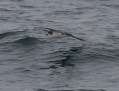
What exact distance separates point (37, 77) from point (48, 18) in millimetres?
7070

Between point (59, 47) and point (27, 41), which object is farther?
point (27, 41)

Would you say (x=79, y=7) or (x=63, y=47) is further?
(x=79, y=7)

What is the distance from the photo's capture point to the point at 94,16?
19078 mm

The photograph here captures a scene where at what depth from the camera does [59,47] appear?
580 inches

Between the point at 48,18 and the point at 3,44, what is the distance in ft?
13.7

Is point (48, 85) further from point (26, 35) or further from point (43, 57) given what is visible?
point (26, 35)

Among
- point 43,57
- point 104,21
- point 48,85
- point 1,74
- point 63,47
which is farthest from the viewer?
A: point 104,21

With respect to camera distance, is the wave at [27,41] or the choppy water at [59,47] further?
the wave at [27,41]

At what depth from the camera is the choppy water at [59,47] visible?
11633mm

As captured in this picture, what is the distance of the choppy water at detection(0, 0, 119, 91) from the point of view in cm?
1163

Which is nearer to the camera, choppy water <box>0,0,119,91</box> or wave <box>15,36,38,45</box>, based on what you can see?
choppy water <box>0,0,119,91</box>

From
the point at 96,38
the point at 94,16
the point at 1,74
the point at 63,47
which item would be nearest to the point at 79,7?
the point at 94,16

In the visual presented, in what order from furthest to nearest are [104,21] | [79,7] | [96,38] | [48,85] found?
[79,7] < [104,21] < [96,38] < [48,85]

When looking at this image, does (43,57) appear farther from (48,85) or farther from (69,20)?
(69,20)
